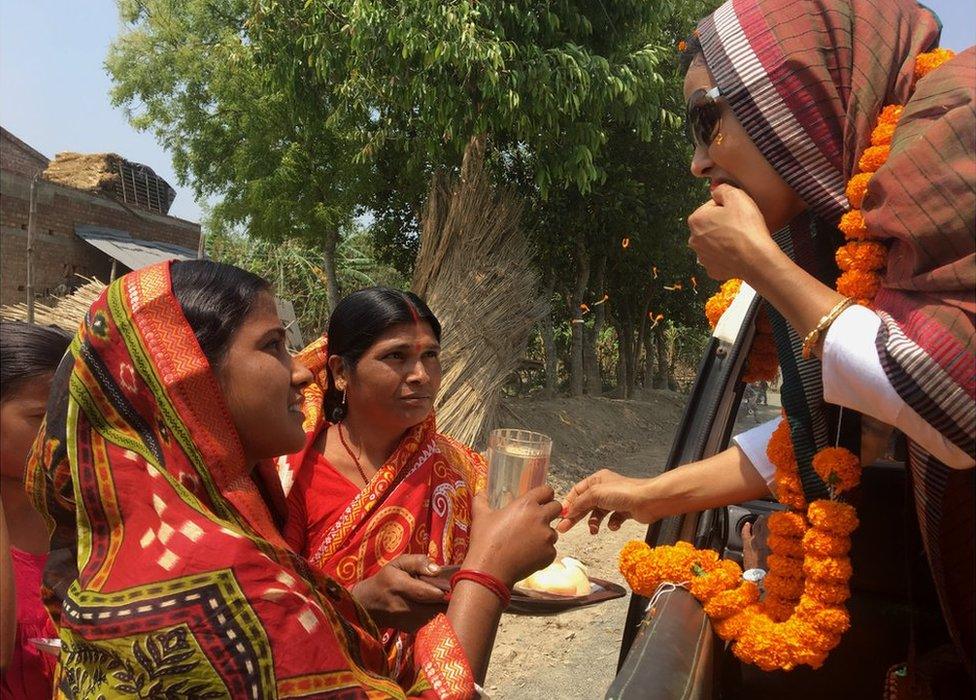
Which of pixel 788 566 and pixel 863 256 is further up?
pixel 863 256

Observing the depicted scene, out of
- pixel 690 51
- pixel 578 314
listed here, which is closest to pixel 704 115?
pixel 690 51

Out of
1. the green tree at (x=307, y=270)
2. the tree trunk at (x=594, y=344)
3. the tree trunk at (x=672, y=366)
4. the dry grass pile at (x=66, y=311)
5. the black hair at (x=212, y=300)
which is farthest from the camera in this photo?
the tree trunk at (x=672, y=366)

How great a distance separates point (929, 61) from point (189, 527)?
1.61 meters

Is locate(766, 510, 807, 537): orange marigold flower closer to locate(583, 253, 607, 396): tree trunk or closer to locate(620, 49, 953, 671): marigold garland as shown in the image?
locate(620, 49, 953, 671): marigold garland

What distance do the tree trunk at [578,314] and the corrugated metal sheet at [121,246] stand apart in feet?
22.8

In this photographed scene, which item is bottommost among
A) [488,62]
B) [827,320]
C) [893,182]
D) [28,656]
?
[28,656]

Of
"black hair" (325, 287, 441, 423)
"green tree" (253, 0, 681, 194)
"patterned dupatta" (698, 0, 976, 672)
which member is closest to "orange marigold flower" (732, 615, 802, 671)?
"patterned dupatta" (698, 0, 976, 672)

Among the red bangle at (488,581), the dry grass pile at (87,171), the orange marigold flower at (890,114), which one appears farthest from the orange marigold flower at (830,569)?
the dry grass pile at (87,171)

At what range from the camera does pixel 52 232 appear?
13055 mm

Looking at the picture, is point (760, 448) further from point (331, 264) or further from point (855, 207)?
point (331, 264)

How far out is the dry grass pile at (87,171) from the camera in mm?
15680

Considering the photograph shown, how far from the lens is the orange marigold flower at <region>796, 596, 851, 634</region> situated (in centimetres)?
165

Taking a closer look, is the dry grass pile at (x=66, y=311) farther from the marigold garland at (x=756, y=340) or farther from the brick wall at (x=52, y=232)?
the marigold garland at (x=756, y=340)

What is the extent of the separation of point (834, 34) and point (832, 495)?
3.25 feet
